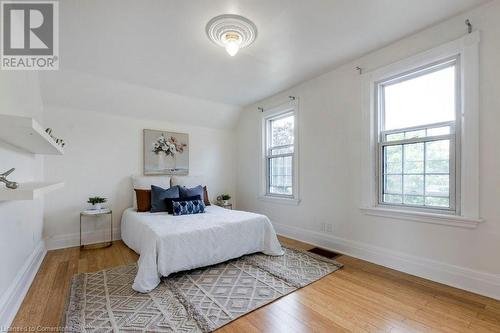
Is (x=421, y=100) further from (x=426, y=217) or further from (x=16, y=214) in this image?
(x=16, y=214)

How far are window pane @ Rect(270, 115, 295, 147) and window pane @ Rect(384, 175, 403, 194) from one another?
5.31 ft

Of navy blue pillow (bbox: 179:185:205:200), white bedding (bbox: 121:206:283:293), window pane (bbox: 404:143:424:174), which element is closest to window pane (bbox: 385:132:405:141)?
window pane (bbox: 404:143:424:174)

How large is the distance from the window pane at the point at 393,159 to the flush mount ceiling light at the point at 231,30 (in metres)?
1.95

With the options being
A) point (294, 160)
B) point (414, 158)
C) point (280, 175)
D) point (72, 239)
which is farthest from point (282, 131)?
point (72, 239)

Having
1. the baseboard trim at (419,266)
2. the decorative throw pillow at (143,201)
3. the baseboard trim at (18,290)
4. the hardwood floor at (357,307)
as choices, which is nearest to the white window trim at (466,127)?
the baseboard trim at (419,266)

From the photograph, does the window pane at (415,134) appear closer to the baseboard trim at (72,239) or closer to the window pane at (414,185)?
the window pane at (414,185)

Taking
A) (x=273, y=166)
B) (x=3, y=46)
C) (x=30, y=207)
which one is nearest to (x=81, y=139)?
(x=30, y=207)

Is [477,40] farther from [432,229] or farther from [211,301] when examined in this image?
[211,301]

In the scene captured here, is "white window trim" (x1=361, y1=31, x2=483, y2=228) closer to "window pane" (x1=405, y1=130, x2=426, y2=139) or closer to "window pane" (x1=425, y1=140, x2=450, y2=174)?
"window pane" (x1=425, y1=140, x2=450, y2=174)

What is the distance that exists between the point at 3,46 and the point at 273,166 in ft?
11.7

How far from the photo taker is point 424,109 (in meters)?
2.46

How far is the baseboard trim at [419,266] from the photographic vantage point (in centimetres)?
202

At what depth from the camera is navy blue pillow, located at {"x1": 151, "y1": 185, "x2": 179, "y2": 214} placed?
3.42m

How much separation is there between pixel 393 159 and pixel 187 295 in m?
2.57
